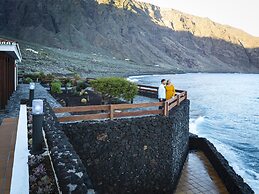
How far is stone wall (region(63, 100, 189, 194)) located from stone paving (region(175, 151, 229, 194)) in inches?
22.9

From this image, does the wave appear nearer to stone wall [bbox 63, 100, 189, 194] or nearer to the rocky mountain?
stone wall [bbox 63, 100, 189, 194]

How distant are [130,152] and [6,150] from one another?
14.3ft

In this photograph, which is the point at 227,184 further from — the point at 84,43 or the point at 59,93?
the point at 84,43

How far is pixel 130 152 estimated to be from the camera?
31.0 feet

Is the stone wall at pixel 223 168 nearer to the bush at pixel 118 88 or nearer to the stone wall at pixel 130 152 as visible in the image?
the stone wall at pixel 130 152

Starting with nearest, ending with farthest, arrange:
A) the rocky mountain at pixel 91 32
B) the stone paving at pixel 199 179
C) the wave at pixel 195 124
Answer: the stone paving at pixel 199 179 < the wave at pixel 195 124 < the rocky mountain at pixel 91 32

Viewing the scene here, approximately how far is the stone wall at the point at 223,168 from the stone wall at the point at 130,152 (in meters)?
2.27

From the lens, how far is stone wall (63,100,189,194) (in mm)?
8648

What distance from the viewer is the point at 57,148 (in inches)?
194

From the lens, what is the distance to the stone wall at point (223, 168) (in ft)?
34.6

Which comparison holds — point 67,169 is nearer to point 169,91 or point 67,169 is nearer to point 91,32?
point 169,91

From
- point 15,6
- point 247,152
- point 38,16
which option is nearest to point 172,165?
point 247,152

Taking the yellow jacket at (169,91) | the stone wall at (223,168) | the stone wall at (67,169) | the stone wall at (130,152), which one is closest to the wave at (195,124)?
the stone wall at (223,168)

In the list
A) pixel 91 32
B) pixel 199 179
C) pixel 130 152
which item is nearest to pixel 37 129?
pixel 130 152
